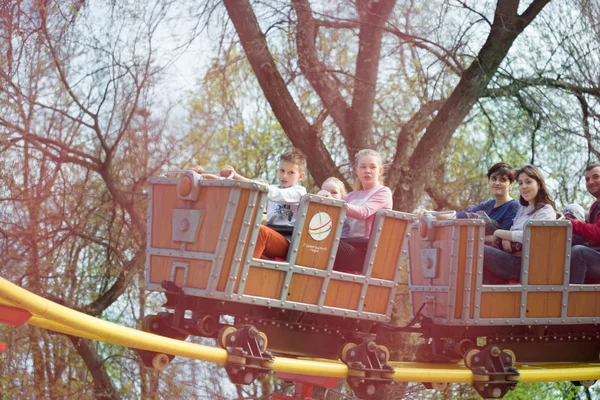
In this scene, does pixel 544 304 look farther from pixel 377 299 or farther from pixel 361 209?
pixel 361 209

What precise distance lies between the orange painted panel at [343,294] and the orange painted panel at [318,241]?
0.16 meters

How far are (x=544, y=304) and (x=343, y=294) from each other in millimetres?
1532

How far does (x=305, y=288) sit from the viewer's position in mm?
5512

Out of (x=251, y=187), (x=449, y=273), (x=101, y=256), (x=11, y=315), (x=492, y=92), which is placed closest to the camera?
(x=11, y=315)

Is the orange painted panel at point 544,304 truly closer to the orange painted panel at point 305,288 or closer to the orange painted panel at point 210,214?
the orange painted panel at point 305,288

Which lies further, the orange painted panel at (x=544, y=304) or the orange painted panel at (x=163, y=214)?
the orange painted panel at (x=544, y=304)

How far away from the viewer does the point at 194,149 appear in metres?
12.8

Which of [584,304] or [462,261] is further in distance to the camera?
[584,304]

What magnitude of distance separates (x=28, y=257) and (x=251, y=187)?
22.3ft

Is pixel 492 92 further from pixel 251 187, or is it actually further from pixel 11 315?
pixel 11 315

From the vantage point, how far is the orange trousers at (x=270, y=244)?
541 cm

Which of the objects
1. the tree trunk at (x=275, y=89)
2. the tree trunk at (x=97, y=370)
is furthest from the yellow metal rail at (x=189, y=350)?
the tree trunk at (x=97, y=370)

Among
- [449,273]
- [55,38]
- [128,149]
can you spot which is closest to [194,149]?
[128,149]

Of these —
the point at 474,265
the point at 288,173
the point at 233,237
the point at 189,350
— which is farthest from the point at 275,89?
the point at 189,350
